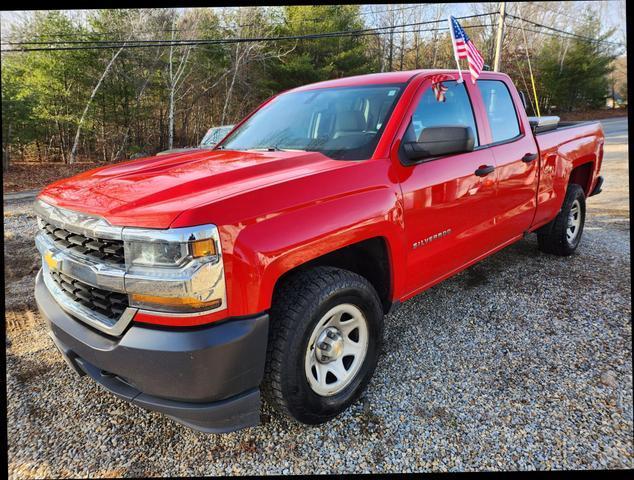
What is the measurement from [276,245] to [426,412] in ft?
4.40

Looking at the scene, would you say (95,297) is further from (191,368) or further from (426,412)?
(426,412)

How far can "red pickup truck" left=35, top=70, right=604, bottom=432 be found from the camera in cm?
170

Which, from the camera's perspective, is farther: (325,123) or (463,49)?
(463,49)

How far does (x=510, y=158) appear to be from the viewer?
334 centimetres

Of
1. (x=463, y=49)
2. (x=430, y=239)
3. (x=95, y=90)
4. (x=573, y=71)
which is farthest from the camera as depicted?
(x=573, y=71)

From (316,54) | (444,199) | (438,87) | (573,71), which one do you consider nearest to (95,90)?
(316,54)

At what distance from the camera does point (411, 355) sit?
9.52ft

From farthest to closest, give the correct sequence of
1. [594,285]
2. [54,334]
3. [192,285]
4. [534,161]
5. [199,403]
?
[594,285] → [534,161] → [54,334] → [199,403] → [192,285]

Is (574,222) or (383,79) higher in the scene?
(383,79)

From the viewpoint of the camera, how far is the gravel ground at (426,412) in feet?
6.77

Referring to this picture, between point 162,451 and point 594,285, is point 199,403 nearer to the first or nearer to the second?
point 162,451

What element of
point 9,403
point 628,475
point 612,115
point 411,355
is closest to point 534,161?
point 411,355

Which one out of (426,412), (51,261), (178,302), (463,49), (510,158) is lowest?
(426,412)

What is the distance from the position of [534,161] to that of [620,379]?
6.19 ft
